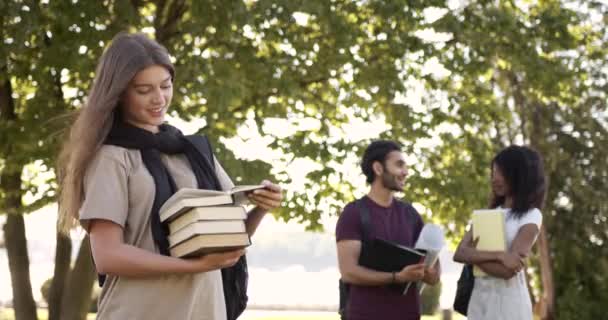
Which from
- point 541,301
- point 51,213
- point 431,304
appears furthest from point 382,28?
point 431,304

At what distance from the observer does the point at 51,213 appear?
15.9m

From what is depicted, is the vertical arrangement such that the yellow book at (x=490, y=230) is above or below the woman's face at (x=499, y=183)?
below

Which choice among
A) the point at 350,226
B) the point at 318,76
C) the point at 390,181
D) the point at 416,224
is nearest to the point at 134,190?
the point at 350,226

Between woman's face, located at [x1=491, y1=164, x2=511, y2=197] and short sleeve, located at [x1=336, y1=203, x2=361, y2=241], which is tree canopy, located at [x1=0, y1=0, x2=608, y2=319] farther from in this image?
woman's face, located at [x1=491, y1=164, x2=511, y2=197]

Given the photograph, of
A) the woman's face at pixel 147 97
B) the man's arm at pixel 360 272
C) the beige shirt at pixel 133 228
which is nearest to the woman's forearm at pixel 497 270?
the man's arm at pixel 360 272

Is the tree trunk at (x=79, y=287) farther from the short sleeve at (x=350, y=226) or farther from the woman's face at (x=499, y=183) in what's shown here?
the woman's face at (x=499, y=183)

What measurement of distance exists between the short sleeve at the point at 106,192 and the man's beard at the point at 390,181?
3.49 metres

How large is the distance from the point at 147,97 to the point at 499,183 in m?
3.12

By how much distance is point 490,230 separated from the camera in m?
5.91

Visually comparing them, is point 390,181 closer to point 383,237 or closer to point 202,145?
point 383,237

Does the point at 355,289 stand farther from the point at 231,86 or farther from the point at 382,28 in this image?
the point at 382,28

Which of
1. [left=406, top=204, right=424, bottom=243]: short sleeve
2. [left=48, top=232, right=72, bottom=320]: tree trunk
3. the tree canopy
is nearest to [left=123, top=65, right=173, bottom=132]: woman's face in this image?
[left=406, top=204, right=424, bottom=243]: short sleeve

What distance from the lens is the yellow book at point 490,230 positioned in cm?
586

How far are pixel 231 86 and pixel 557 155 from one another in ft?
36.0
